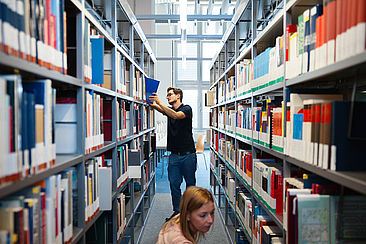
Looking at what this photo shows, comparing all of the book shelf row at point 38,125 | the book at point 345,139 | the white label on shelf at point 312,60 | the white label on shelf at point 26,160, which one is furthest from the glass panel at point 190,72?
the white label on shelf at point 26,160

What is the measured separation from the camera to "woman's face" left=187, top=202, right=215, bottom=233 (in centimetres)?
165

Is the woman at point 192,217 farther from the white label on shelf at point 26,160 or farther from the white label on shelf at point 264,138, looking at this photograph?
the white label on shelf at point 26,160

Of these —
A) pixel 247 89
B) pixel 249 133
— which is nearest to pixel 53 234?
pixel 249 133

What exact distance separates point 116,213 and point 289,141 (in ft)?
5.15

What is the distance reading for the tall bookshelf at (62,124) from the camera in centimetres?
96

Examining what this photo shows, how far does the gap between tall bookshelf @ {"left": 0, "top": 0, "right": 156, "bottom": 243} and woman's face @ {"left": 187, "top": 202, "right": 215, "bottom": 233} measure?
0.60 meters

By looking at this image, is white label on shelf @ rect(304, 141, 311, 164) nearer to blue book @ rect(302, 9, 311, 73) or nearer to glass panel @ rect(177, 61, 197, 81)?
blue book @ rect(302, 9, 311, 73)

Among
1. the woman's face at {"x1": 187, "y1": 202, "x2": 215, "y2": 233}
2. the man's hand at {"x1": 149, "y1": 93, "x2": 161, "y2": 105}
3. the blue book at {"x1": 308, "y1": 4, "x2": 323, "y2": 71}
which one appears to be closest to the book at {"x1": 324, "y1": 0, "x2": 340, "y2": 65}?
the blue book at {"x1": 308, "y1": 4, "x2": 323, "y2": 71}

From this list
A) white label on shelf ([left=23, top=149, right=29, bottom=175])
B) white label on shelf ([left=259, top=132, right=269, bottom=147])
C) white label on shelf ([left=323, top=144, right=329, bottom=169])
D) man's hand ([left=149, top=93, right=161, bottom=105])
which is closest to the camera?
white label on shelf ([left=23, top=149, right=29, bottom=175])

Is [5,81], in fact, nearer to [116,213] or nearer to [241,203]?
[116,213]

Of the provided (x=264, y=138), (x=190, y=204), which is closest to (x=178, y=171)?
(x=264, y=138)

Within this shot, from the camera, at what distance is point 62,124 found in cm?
156

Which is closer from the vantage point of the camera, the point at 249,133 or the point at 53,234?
the point at 53,234

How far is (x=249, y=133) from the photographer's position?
2.57 metres
